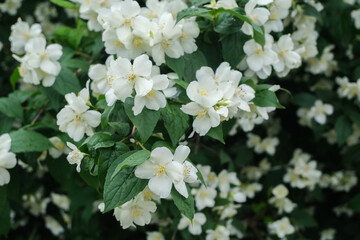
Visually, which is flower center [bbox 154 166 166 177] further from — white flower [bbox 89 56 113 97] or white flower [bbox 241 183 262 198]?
white flower [bbox 241 183 262 198]

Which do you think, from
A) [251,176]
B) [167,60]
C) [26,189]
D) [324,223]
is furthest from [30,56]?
[324,223]

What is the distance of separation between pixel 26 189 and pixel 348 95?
222cm

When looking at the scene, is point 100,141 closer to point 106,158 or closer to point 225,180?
point 106,158

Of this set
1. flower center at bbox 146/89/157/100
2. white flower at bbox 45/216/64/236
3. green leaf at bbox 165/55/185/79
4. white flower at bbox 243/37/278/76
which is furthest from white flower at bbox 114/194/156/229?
white flower at bbox 45/216/64/236

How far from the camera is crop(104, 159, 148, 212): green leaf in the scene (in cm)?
129

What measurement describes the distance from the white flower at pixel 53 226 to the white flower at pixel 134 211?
2.03 metres

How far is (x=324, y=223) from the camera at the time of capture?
129 inches

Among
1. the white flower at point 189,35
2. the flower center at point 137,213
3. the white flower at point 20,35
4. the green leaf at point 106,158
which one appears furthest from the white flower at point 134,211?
the white flower at point 20,35

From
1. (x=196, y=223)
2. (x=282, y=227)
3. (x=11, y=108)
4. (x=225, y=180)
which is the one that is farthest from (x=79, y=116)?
(x=282, y=227)

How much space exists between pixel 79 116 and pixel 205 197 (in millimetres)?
888

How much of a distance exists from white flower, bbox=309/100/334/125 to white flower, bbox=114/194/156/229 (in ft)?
4.90

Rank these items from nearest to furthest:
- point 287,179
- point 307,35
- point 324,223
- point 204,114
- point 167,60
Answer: point 204,114 < point 167,60 < point 307,35 < point 287,179 < point 324,223

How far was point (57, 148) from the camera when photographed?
2.04m

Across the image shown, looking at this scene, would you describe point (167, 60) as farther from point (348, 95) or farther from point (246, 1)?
point (348, 95)
